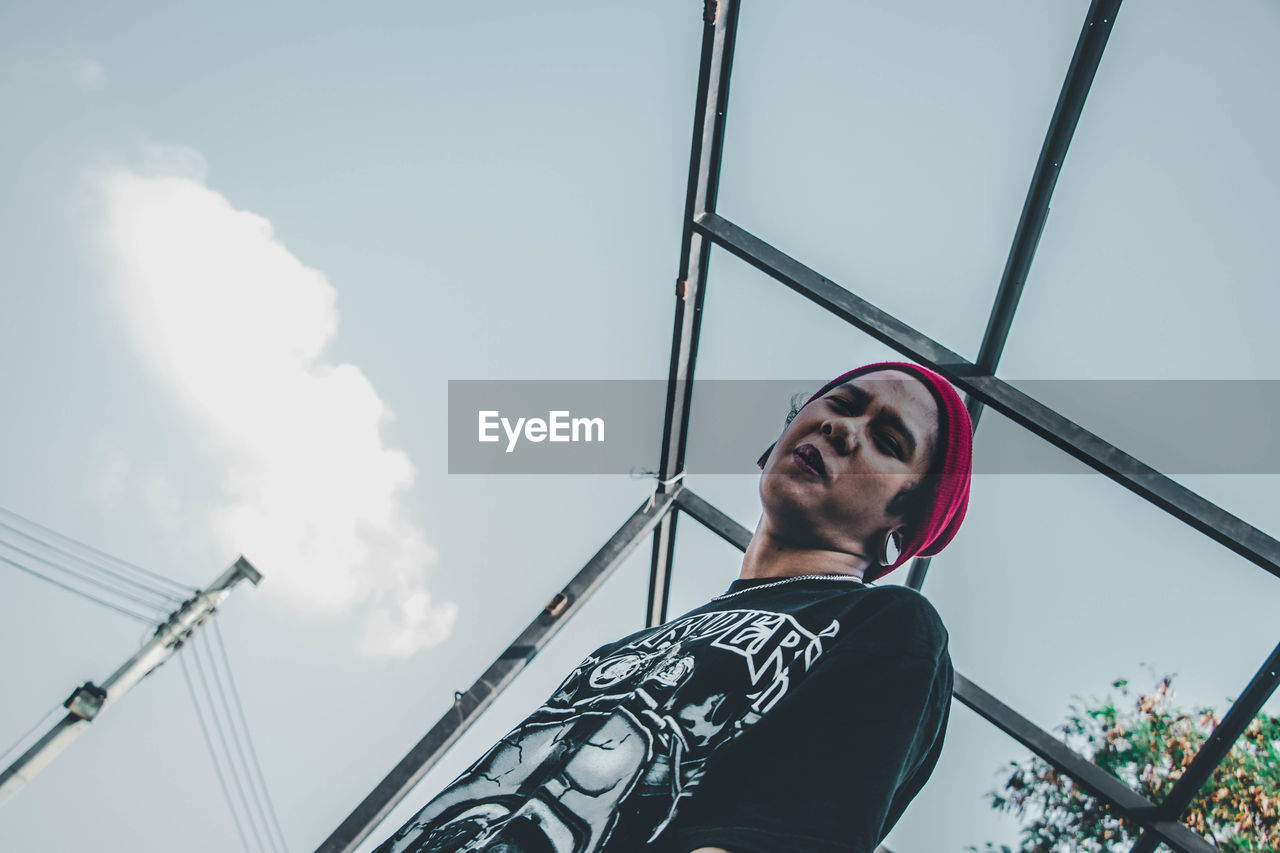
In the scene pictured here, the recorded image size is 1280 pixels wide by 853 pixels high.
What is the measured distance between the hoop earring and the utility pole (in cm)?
677

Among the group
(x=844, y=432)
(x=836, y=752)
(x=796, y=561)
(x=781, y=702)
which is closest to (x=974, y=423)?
(x=844, y=432)

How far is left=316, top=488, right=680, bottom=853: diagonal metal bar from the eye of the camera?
3.86m

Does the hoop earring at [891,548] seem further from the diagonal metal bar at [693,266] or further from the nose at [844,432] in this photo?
the diagonal metal bar at [693,266]

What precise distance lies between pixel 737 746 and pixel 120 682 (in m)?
7.28

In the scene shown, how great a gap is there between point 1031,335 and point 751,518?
1.89 metres

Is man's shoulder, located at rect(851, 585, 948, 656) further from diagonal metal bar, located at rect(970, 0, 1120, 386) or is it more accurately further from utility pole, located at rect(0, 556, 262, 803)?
utility pole, located at rect(0, 556, 262, 803)

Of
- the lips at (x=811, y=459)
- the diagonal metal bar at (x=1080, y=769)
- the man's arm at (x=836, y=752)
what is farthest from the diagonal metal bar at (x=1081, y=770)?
the man's arm at (x=836, y=752)

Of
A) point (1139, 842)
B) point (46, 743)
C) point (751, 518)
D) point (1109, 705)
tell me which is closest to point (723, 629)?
point (751, 518)

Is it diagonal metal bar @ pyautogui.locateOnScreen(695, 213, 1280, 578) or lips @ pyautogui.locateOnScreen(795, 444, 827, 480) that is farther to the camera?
diagonal metal bar @ pyautogui.locateOnScreen(695, 213, 1280, 578)

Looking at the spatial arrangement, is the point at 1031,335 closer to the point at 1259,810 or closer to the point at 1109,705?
the point at 1109,705

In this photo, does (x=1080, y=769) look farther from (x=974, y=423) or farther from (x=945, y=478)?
(x=945, y=478)

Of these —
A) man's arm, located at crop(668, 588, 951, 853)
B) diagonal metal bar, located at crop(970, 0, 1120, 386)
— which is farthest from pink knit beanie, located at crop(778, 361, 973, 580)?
diagonal metal bar, located at crop(970, 0, 1120, 386)

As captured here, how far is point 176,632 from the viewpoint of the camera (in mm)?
7125

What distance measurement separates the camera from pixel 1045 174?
2.86 metres
